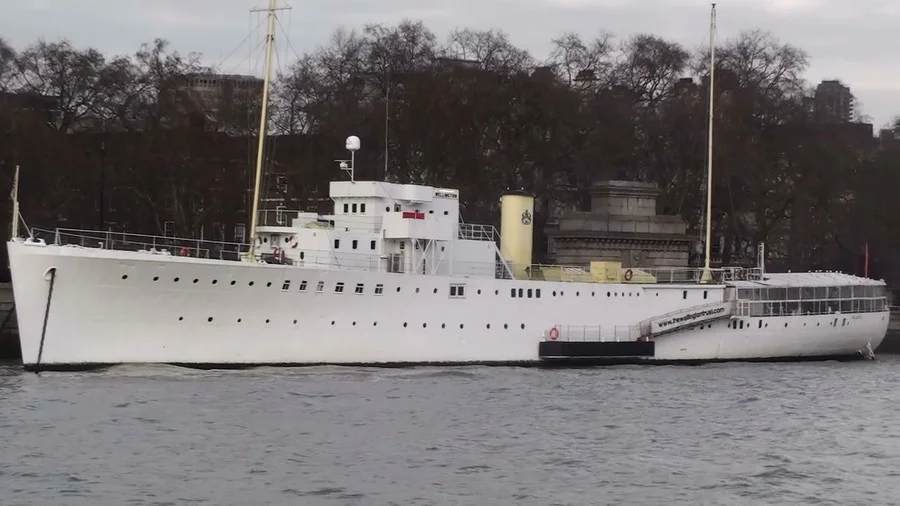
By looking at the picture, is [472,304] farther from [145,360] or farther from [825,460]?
[825,460]

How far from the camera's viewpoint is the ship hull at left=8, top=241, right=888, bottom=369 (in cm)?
3891

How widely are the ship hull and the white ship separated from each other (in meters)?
0.04

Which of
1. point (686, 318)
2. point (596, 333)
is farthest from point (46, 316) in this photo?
point (686, 318)

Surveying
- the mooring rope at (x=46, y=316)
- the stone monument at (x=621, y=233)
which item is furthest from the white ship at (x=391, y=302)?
the stone monument at (x=621, y=233)

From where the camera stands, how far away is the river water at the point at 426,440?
2594 cm

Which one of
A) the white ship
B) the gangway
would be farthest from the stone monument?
the gangway

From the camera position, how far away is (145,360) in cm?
3984

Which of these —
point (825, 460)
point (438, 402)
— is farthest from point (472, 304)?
point (825, 460)

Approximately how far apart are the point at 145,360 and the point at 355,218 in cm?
874

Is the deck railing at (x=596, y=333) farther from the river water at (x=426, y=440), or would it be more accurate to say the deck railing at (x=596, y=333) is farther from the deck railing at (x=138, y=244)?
the deck railing at (x=138, y=244)

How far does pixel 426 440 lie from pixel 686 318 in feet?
68.7

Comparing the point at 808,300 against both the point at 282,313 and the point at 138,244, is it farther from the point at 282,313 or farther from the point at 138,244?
the point at 138,244

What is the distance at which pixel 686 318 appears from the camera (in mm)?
49688

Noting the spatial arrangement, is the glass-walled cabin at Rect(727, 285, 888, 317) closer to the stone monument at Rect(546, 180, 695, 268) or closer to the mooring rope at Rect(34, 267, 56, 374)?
Result: the stone monument at Rect(546, 180, 695, 268)
